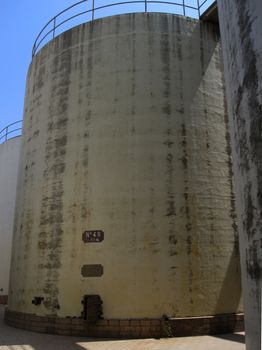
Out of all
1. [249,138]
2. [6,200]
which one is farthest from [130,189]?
[6,200]

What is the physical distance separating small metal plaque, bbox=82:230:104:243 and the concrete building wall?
9847 mm

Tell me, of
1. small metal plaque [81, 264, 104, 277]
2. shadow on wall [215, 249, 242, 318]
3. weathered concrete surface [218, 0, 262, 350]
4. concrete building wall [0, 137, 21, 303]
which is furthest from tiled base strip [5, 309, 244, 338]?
concrete building wall [0, 137, 21, 303]

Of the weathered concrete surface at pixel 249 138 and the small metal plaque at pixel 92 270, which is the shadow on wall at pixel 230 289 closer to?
the small metal plaque at pixel 92 270

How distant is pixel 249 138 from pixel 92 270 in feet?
18.6

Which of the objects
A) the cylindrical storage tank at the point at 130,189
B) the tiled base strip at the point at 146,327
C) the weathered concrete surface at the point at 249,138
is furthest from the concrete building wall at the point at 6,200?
the weathered concrete surface at the point at 249,138

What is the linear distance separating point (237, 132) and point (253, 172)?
92 centimetres

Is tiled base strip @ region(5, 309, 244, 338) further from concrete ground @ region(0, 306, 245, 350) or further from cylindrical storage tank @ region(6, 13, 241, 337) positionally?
concrete ground @ region(0, 306, 245, 350)

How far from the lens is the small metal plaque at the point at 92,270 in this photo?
32.8ft

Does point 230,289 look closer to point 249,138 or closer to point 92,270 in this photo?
point 92,270

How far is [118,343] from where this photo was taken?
870 cm

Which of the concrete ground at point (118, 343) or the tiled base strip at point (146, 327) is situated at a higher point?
the tiled base strip at point (146, 327)

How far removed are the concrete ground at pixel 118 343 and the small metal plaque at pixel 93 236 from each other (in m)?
2.33

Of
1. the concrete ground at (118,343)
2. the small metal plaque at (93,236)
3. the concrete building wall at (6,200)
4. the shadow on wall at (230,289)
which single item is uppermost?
the concrete building wall at (6,200)

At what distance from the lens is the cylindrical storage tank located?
9836mm
